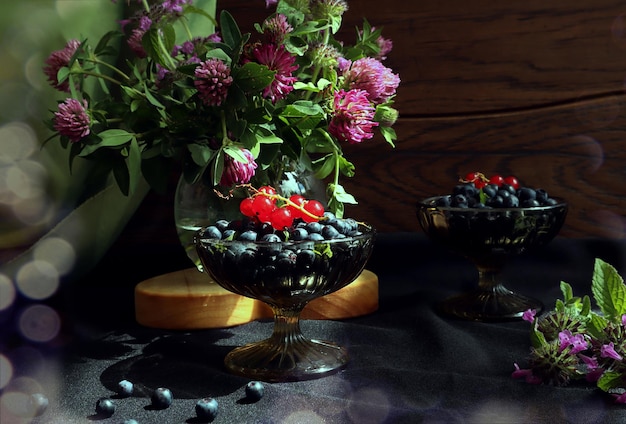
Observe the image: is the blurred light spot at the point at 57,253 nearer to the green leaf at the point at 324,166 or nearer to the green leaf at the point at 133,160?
the green leaf at the point at 133,160

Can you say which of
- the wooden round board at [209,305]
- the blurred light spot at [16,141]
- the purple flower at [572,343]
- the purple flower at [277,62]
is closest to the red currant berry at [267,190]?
the purple flower at [277,62]

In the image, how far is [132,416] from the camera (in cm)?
72

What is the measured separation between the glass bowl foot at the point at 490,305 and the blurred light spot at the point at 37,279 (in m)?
0.60

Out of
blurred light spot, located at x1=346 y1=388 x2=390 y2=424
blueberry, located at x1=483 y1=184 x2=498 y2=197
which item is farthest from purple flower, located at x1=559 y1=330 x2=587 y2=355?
blueberry, located at x1=483 y1=184 x2=498 y2=197

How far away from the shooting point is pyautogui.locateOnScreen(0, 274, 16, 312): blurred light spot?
116 cm

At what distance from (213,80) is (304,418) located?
374 mm

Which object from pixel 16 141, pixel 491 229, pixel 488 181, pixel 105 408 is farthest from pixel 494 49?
pixel 105 408

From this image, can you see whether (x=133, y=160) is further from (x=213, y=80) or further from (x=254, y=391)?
(x=254, y=391)

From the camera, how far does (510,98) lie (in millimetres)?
1298

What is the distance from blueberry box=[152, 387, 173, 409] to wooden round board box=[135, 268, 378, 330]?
0.27 m

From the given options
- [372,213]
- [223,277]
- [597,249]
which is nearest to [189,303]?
[223,277]

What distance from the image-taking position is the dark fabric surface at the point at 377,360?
28.3 inches

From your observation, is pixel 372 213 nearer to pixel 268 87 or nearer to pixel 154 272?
pixel 154 272

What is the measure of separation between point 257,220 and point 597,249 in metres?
0.69
